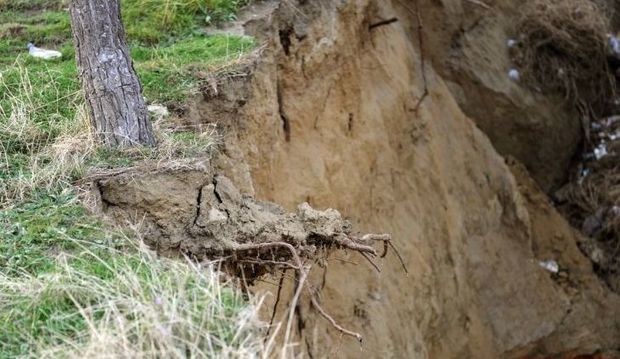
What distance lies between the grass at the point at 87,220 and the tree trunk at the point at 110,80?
0.11 m

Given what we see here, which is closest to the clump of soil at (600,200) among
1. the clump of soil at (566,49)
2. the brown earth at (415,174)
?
the brown earth at (415,174)

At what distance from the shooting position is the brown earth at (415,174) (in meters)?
6.27

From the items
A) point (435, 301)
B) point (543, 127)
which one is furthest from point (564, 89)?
point (435, 301)

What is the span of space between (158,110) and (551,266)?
5079 millimetres

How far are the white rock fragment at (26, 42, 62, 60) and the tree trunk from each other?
143cm

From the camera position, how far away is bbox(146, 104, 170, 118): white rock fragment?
5.57 meters

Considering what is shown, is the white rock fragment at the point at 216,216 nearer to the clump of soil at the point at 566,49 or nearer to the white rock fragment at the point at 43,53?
the white rock fragment at the point at 43,53

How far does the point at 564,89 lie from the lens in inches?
386

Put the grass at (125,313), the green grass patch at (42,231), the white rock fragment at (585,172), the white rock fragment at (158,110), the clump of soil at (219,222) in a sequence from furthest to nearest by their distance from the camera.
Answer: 1. the white rock fragment at (585,172)
2. the white rock fragment at (158,110)
3. the clump of soil at (219,222)
4. the green grass patch at (42,231)
5. the grass at (125,313)

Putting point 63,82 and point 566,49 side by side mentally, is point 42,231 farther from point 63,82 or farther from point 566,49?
point 566,49

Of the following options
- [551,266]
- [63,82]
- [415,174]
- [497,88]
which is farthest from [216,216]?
[551,266]

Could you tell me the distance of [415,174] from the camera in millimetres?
8031

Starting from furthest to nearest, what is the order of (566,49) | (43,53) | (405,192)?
(566,49)
(405,192)
(43,53)

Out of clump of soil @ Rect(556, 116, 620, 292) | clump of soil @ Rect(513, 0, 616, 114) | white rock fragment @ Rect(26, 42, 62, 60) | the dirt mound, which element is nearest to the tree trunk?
white rock fragment @ Rect(26, 42, 62, 60)
